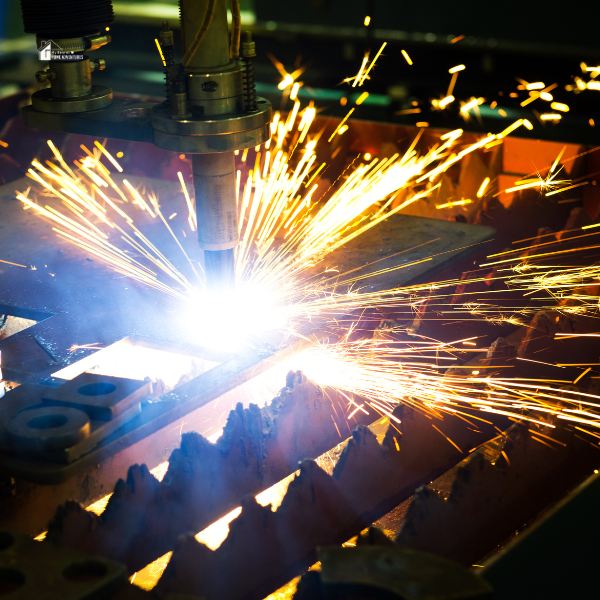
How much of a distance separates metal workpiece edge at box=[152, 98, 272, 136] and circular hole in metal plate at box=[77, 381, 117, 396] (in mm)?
617

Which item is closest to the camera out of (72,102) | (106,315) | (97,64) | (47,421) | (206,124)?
(47,421)

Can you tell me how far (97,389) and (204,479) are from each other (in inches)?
12.1

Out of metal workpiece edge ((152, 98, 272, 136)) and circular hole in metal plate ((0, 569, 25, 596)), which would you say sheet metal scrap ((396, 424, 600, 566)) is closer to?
circular hole in metal plate ((0, 569, 25, 596))

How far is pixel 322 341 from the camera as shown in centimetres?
219

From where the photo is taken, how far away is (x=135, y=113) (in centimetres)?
190

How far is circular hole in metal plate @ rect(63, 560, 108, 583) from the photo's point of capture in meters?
1.18

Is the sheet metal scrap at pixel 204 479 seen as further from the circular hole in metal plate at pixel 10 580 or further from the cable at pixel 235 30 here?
the cable at pixel 235 30

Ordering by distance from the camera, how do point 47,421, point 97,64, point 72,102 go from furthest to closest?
point 97,64 < point 72,102 < point 47,421

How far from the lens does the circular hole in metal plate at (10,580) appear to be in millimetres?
1146

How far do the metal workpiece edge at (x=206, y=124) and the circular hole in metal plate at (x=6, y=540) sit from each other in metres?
0.96

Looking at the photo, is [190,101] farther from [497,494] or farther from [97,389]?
[497,494]

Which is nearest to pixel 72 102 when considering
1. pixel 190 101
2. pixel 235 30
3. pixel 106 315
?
pixel 190 101

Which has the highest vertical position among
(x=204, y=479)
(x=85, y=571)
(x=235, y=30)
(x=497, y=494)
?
(x=235, y=30)

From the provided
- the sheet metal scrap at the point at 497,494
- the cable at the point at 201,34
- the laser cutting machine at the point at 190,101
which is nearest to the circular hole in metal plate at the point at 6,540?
the sheet metal scrap at the point at 497,494
